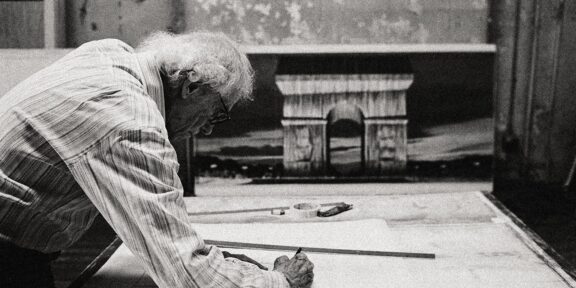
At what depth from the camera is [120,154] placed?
1.32 meters

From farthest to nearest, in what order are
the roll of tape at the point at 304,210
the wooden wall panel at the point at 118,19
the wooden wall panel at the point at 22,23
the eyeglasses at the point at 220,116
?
1. the wooden wall panel at the point at 22,23
2. the wooden wall panel at the point at 118,19
3. the roll of tape at the point at 304,210
4. the eyeglasses at the point at 220,116

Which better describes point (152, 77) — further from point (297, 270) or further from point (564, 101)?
point (564, 101)

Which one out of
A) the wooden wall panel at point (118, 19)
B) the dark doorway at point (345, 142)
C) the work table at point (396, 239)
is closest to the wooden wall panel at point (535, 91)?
the dark doorway at point (345, 142)

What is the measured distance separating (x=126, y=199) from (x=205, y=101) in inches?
17.6

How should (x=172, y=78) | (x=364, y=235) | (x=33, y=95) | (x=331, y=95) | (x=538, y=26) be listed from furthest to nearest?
(x=538, y=26) < (x=331, y=95) < (x=364, y=235) < (x=172, y=78) < (x=33, y=95)

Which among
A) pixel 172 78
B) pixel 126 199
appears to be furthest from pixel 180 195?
pixel 172 78

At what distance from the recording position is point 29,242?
1.62 metres

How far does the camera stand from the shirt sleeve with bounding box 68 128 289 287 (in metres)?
1.32

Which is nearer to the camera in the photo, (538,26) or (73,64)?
(73,64)

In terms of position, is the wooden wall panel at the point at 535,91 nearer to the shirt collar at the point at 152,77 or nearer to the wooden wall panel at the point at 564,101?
the wooden wall panel at the point at 564,101

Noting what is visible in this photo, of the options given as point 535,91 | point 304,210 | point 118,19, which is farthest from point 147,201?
point 535,91

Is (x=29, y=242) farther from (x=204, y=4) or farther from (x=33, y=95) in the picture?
(x=204, y=4)

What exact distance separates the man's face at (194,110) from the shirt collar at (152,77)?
0.20 feet

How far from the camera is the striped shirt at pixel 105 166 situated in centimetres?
133
